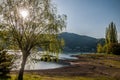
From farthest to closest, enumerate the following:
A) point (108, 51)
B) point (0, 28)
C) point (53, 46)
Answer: point (108, 51), point (53, 46), point (0, 28)

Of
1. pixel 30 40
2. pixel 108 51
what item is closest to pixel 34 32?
pixel 30 40

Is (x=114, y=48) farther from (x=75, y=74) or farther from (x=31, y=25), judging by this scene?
(x=31, y=25)

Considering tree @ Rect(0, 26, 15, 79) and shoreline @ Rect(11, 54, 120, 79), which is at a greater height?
tree @ Rect(0, 26, 15, 79)

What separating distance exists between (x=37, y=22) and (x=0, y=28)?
6.11 meters

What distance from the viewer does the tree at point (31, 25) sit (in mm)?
36578

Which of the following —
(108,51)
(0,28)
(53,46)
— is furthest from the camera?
(108,51)

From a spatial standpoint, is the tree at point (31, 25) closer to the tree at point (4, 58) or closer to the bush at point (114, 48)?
the tree at point (4, 58)

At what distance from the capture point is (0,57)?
39750 mm

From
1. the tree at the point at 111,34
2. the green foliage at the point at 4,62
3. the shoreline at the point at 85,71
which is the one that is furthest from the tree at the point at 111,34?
the green foliage at the point at 4,62

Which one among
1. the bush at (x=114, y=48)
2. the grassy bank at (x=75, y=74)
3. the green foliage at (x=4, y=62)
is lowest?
the grassy bank at (x=75, y=74)

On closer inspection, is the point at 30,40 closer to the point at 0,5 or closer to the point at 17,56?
the point at 17,56

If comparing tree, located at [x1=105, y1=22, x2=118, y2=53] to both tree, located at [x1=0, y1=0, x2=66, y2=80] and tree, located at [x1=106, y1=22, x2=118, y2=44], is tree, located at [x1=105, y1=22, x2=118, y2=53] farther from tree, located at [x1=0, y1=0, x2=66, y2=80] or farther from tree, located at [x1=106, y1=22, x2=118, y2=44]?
tree, located at [x1=0, y1=0, x2=66, y2=80]

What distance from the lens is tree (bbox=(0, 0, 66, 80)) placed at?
120 ft

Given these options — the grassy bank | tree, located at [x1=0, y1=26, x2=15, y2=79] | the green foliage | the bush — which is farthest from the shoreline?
the bush
